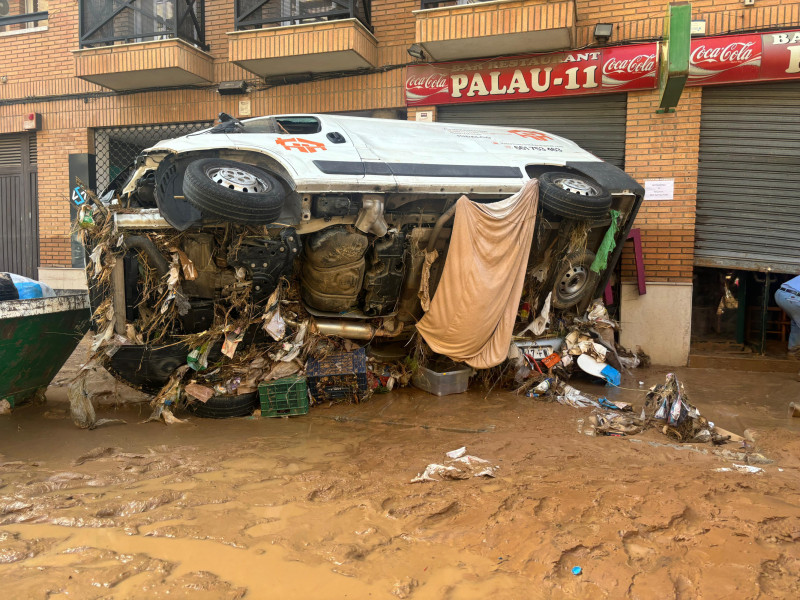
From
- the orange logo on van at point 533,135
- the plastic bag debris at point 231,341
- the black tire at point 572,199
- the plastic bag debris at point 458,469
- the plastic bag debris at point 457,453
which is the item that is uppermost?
the orange logo on van at point 533,135

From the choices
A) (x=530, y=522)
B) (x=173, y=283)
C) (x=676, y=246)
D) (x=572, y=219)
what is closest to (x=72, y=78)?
(x=173, y=283)

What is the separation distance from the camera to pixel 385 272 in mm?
5684

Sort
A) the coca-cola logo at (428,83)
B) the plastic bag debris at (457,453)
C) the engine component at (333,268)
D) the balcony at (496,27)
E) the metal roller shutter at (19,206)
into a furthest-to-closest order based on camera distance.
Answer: the metal roller shutter at (19,206)
the coca-cola logo at (428,83)
the balcony at (496,27)
the engine component at (333,268)
the plastic bag debris at (457,453)

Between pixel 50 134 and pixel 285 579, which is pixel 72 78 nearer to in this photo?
pixel 50 134

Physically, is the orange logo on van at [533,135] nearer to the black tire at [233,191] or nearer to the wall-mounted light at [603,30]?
the wall-mounted light at [603,30]

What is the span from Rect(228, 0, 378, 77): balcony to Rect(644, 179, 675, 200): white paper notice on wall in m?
4.47

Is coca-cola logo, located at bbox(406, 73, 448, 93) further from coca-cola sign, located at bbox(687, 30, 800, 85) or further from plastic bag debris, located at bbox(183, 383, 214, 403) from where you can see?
plastic bag debris, located at bbox(183, 383, 214, 403)

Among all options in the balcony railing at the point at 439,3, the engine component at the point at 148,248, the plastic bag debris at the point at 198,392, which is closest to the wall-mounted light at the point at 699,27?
the balcony railing at the point at 439,3

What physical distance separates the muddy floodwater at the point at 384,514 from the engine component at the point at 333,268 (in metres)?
1.28

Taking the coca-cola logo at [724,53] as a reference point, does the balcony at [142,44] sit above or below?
above

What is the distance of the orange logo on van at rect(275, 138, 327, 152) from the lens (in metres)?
5.21

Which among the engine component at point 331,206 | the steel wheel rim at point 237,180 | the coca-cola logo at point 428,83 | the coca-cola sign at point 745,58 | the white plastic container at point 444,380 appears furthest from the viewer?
the coca-cola logo at point 428,83

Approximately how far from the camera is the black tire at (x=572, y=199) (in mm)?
5664

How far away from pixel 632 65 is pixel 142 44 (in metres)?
7.39
